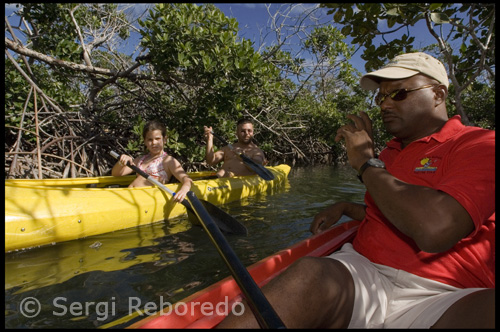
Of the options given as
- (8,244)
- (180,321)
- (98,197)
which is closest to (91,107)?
(98,197)

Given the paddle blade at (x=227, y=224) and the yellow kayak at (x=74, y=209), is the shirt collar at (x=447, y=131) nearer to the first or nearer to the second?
the paddle blade at (x=227, y=224)

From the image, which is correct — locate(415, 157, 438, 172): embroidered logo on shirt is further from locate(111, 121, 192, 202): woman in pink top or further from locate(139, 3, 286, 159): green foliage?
locate(139, 3, 286, 159): green foliage

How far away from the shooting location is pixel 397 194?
1207 mm

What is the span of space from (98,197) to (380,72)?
3.31 metres

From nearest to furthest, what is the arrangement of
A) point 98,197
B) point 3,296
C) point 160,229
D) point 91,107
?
1. point 3,296
2. point 98,197
3. point 160,229
4. point 91,107

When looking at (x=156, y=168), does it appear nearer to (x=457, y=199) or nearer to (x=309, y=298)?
(x=309, y=298)

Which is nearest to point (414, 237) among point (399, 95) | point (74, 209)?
point (399, 95)

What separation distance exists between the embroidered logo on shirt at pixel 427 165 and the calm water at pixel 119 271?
5.84ft

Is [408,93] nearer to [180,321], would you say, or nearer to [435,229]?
[435,229]

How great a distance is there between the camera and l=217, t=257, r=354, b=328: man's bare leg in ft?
3.97

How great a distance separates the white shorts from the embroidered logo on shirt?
47 centimetres

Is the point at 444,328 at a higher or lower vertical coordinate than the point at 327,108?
lower

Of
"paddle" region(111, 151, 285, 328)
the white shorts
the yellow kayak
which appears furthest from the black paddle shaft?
the yellow kayak

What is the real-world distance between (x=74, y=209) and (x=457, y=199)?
353 centimetres
